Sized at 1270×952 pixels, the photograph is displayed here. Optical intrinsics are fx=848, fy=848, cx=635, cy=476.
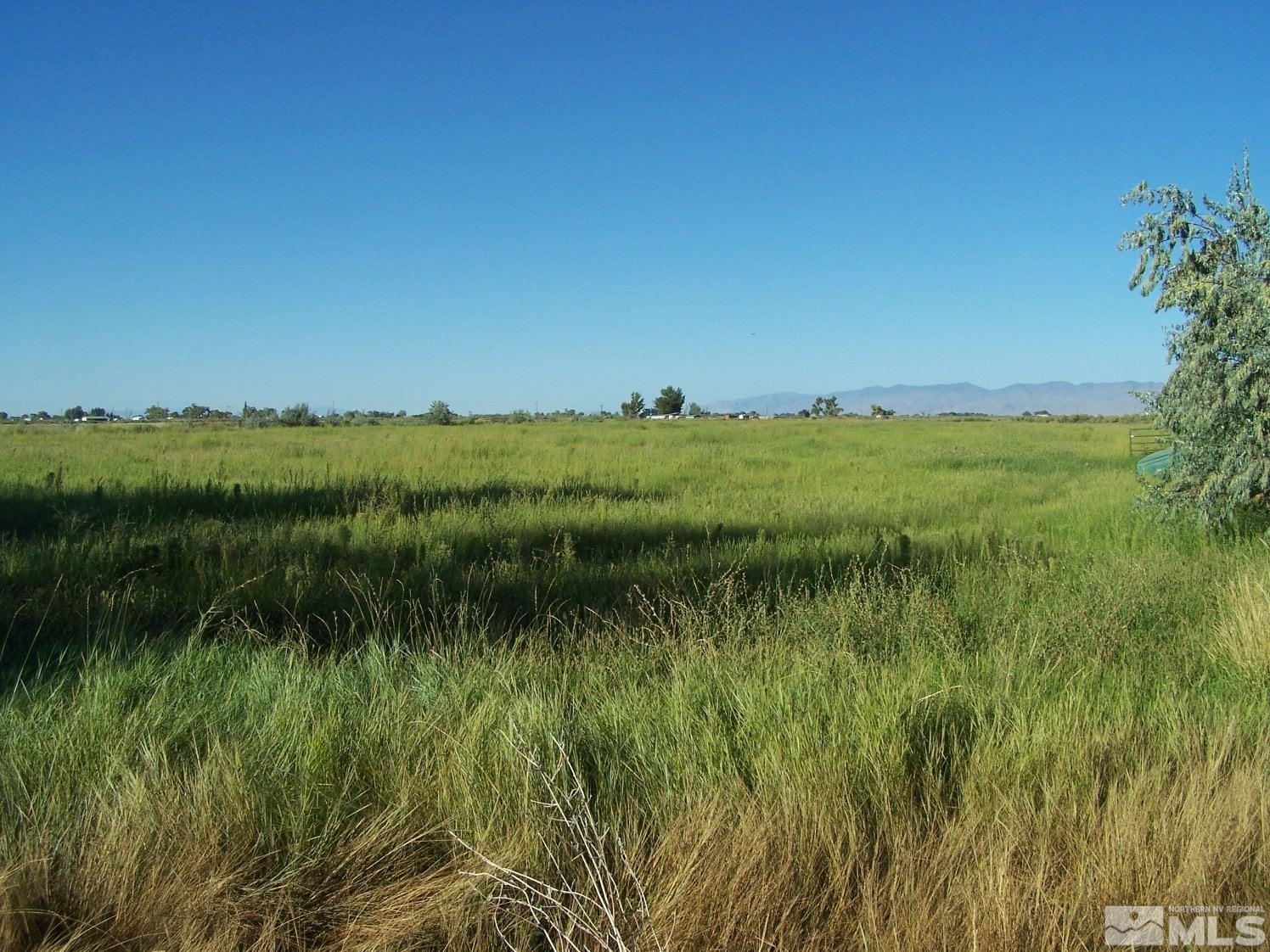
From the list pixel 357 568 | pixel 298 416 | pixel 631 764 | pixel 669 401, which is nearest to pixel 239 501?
pixel 357 568

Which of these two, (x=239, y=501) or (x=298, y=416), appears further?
(x=298, y=416)

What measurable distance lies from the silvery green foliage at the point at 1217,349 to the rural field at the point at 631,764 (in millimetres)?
1051

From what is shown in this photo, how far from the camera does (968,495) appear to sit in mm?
14422

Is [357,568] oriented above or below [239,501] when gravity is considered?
below

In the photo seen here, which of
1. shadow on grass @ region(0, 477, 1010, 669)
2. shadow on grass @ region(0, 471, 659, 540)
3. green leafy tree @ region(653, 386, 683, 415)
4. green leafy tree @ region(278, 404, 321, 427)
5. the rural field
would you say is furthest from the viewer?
green leafy tree @ region(653, 386, 683, 415)

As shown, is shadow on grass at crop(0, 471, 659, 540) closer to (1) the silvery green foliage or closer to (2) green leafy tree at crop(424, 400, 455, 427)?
(1) the silvery green foliage

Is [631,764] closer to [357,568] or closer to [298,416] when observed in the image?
[357,568]

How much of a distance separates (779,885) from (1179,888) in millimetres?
1181

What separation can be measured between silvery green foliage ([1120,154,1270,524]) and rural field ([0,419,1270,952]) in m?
1.05

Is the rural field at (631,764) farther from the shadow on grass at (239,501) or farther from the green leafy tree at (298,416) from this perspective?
the green leafy tree at (298,416)

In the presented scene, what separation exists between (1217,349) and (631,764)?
7031mm

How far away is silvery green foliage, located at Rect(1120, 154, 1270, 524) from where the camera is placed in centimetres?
729

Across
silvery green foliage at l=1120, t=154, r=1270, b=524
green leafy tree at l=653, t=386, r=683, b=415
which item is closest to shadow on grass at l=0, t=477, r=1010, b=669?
silvery green foliage at l=1120, t=154, r=1270, b=524

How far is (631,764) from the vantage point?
3.21 metres
